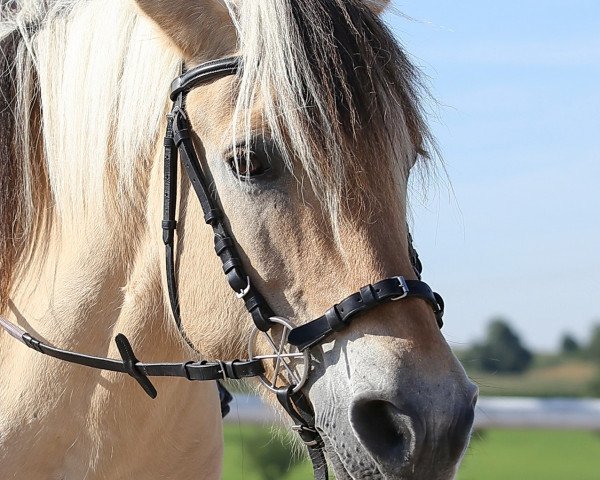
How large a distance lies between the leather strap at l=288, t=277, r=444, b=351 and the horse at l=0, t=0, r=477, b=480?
2 centimetres

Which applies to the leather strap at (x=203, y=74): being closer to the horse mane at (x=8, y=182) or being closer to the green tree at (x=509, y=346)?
the horse mane at (x=8, y=182)

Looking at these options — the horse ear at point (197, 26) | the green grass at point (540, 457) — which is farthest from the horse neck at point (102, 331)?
the green grass at point (540, 457)

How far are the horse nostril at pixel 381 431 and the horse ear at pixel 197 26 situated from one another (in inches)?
45.1

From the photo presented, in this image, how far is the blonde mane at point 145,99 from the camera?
8.21 ft

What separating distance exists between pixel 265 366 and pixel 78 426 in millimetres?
741

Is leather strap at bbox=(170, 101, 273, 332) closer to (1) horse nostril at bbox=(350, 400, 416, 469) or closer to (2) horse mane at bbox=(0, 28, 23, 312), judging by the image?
(1) horse nostril at bbox=(350, 400, 416, 469)

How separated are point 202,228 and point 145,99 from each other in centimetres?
47

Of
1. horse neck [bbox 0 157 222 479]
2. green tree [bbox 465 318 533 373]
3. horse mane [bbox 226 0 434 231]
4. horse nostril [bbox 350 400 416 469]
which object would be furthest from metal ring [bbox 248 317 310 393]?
green tree [bbox 465 318 533 373]

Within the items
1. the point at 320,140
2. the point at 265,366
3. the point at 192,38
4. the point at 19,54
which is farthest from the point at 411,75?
the point at 19,54

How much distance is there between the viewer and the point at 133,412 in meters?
2.95

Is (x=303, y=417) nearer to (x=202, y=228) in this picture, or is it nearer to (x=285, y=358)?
(x=285, y=358)

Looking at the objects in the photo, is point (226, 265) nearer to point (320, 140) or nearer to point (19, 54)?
Result: point (320, 140)

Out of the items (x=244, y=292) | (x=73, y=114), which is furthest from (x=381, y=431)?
(x=73, y=114)

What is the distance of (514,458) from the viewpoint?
14.1 metres
